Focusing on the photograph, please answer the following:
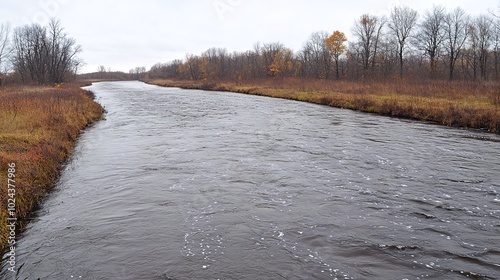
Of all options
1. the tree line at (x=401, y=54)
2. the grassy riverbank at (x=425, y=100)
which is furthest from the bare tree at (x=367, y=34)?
the grassy riverbank at (x=425, y=100)

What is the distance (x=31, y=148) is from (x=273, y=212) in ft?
24.7

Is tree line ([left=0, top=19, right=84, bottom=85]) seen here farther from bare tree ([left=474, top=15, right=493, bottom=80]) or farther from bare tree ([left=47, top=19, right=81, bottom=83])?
bare tree ([left=474, top=15, right=493, bottom=80])

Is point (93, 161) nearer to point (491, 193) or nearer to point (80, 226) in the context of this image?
point (80, 226)

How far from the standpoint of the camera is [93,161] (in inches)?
441

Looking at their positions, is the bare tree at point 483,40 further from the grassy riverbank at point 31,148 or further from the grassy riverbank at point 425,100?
the grassy riverbank at point 31,148

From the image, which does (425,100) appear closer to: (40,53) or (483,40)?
(483,40)

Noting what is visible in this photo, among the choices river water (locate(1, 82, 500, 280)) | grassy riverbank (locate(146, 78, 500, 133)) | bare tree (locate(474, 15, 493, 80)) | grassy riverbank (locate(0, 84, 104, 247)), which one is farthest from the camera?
bare tree (locate(474, 15, 493, 80))

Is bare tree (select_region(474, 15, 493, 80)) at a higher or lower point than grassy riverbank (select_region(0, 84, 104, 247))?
higher

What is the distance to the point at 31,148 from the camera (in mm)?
9742

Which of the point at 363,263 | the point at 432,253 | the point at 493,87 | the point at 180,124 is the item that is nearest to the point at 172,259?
the point at 363,263

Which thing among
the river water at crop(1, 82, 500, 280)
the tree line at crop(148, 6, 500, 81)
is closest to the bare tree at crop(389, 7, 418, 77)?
the tree line at crop(148, 6, 500, 81)

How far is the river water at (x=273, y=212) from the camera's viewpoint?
520cm

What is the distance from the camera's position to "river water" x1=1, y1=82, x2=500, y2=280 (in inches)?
205

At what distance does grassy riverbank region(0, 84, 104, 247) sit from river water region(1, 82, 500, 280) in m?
0.38
